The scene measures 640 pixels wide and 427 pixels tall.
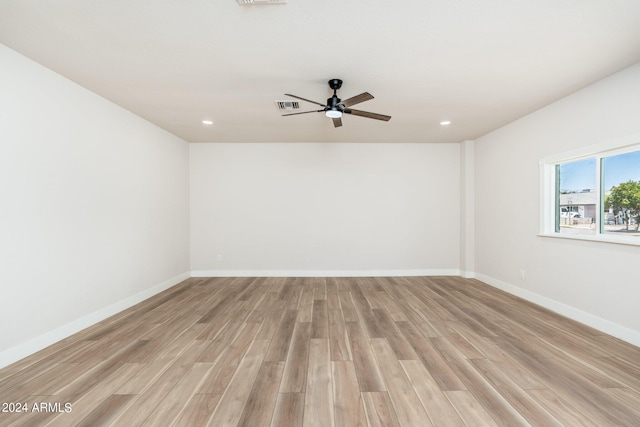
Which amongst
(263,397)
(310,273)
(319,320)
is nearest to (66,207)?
(263,397)

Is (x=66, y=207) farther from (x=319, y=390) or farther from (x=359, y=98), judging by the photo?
(x=359, y=98)

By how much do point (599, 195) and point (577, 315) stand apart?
1375 millimetres

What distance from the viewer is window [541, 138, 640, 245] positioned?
283cm

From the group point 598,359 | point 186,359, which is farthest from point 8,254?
point 598,359

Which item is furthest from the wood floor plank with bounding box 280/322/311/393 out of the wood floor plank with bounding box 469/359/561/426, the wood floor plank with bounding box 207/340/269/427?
the wood floor plank with bounding box 469/359/561/426

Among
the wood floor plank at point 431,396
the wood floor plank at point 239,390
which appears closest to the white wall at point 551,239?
the wood floor plank at point 431,396

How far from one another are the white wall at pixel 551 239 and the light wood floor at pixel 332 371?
0.34 meters

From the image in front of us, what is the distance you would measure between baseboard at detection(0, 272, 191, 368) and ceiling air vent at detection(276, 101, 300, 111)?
3.21 meters

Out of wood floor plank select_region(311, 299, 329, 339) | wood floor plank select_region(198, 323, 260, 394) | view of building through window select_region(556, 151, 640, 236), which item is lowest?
wood floor plank select_region(311, 299, 329, 339)

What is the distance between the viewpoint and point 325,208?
5602 mm

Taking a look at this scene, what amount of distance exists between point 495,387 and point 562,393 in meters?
0.42

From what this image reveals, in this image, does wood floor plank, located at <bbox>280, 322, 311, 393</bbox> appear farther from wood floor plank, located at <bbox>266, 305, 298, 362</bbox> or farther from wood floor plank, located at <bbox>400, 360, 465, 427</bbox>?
wood floor plank, located at <bbox>400, 360, 465, 427</bbox>

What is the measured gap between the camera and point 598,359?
2.32m

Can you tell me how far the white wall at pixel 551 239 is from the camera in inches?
106
